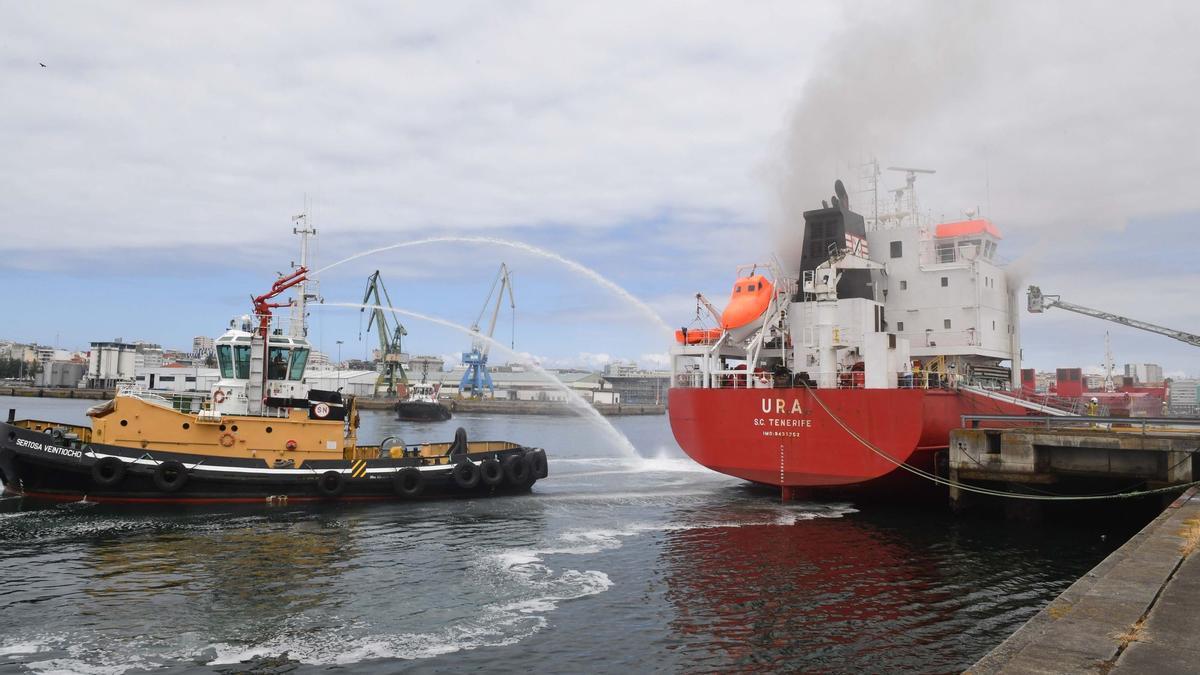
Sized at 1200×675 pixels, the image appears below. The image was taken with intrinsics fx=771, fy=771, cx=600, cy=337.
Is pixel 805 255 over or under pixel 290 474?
over

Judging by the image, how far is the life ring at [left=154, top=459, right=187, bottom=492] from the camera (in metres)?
22.0

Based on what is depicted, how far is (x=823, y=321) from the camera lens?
23.6 m

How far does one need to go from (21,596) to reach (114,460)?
9.48 m

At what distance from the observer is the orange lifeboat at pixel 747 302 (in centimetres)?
2506

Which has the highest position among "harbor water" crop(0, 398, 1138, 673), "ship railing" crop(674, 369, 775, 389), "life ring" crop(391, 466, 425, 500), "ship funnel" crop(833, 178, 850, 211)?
"ship funnel" crop(833, 178, 850, 211)

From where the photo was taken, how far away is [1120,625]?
6.66 metres

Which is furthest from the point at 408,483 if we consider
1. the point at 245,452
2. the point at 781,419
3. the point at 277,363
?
the point at 781,419

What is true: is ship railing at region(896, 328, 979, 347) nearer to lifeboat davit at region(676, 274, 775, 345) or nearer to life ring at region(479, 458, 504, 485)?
lifeboat davit at region(676, 274, 775, 345)

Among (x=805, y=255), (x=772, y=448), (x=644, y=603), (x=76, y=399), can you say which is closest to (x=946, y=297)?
(x=805, y=255)

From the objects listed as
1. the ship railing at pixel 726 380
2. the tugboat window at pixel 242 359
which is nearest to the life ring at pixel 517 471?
the ship railing at pixel 726 380

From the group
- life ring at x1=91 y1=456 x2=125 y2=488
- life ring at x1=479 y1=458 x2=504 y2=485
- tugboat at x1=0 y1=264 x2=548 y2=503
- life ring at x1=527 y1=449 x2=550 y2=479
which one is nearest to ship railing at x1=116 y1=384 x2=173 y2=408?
tugboat at x1=0 y1=264 x2=548 y2=503

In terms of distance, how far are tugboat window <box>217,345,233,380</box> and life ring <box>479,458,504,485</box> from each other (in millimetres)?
8626

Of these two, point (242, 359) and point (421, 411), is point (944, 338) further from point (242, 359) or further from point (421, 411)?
point (421, 411)

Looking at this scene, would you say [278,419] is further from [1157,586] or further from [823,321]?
[1157,586]
